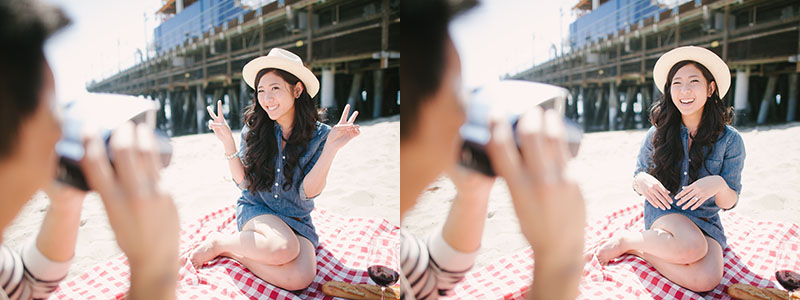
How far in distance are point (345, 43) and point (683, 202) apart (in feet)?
5.42

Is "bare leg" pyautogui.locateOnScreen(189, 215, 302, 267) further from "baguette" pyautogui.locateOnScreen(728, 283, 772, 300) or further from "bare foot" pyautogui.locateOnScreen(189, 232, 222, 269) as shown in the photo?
"baguette" pyautogui.locateOnScreen(728, 283, 772, 300)

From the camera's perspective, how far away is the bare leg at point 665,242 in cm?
210

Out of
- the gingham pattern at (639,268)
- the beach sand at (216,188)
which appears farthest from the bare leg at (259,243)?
the gingham pattern at (639,268)

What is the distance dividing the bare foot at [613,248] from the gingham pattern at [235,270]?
0.95 metres

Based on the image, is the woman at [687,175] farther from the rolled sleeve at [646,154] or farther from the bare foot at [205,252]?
the bare foot at [205,252]

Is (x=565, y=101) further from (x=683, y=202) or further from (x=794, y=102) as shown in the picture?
(x=794, y=102)

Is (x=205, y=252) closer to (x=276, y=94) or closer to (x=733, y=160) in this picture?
(x=276, y=94)

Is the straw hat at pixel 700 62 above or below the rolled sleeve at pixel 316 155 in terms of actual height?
above

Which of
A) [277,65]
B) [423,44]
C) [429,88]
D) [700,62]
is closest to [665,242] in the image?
[700,62]

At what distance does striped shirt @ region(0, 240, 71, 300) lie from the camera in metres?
1.85

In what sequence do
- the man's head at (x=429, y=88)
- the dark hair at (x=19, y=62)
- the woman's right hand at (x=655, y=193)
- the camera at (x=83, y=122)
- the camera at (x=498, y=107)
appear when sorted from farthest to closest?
1. the woman's right hand at (x=655, y=193)
2. the man's head at (x=429, y=88)
3. the camera at (x=498, y=107)
4. the camera at (x=83, y=122)
5. the dark hair at (x=19, y=62)

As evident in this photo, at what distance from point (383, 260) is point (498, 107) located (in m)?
0.95

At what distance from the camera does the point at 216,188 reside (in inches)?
87.7

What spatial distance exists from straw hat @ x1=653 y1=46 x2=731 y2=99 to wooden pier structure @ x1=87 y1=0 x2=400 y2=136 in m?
1.14
